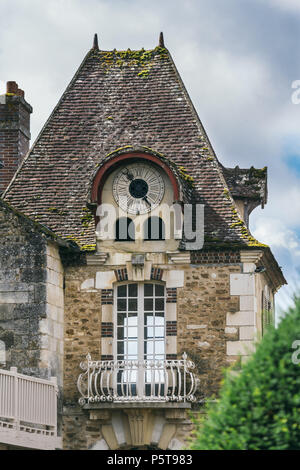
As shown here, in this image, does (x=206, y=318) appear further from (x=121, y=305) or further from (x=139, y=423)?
(x=139, y=423)

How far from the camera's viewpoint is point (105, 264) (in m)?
23.2

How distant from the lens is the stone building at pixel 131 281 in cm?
2238

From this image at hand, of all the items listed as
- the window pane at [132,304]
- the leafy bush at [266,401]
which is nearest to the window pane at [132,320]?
the window pane at [132,304]

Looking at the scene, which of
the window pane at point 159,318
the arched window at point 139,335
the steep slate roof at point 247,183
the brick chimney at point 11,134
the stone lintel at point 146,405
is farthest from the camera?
the brick chimney at point 11,134

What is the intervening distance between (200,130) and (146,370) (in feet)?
16.0

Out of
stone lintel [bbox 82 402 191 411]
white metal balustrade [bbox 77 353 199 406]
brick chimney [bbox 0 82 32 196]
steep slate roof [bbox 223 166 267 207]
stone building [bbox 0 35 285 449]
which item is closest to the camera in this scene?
stone lintel [bbox 82 402 191 411]

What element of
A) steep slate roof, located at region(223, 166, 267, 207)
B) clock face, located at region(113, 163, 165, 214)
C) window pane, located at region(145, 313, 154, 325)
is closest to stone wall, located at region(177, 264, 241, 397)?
window pane, located at region(145, 313, 154, 325)

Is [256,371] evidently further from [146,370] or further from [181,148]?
[181,148]

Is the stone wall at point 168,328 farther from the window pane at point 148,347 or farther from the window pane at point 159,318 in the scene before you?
the window pane at point 148,347

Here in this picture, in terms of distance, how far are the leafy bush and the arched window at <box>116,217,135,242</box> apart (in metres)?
7.88

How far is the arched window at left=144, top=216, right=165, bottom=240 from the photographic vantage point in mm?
23219

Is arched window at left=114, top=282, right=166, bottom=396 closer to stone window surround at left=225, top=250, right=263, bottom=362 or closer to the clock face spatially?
stone window surround at left=225, top=250, right=263, bottom=362

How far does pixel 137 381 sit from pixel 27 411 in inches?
95.1

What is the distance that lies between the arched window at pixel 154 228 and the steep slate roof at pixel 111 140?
0.84 m
